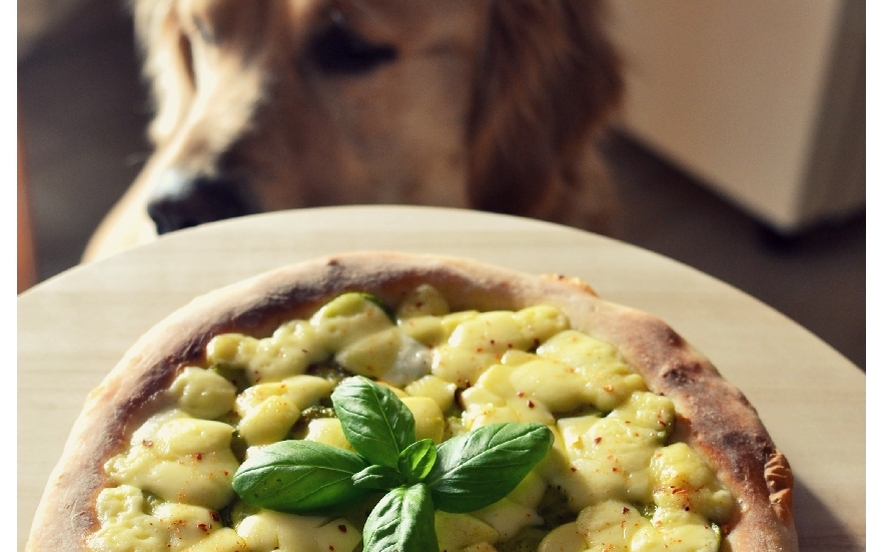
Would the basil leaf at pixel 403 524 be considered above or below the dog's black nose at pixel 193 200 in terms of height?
below

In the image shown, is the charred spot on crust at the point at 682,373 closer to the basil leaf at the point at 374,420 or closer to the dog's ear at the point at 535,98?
the basil leaf at the point at 374,420

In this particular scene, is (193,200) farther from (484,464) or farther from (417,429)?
(484,464)

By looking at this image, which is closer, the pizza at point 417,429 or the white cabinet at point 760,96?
the pizza at point 417,429

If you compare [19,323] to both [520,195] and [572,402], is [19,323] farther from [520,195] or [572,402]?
[520,195]

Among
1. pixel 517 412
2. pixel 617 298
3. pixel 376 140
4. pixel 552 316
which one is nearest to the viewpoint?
pixel 517 412

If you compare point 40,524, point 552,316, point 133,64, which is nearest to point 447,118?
point 552,316

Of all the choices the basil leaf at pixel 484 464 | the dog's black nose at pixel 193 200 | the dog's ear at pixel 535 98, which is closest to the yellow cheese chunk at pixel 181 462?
the basil leaf at pixel 484 464

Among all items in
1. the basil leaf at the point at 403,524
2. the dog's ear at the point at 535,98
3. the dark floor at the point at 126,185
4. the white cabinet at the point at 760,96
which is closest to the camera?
the basil leaf at the point at 403,524

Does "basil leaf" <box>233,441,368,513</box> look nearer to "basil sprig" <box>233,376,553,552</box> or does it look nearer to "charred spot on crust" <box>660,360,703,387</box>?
"basil sprig" <box>233,376,553,552</box>
